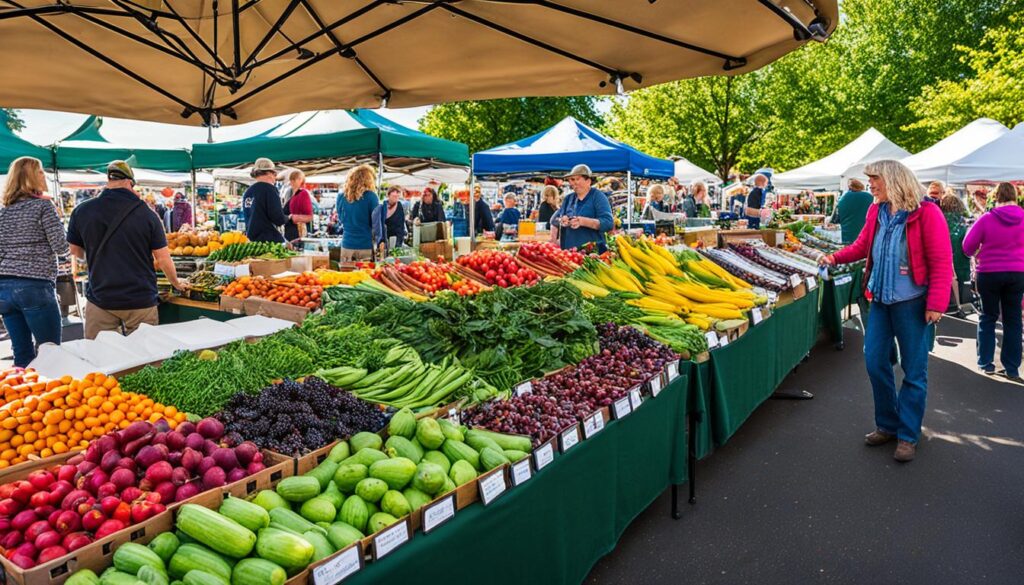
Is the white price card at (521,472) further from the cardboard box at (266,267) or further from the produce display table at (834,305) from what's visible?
the produce display table at (834,305)

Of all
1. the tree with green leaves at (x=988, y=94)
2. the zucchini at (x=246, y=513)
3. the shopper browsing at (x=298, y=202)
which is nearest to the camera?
the zucchini at (x=246, y=513)

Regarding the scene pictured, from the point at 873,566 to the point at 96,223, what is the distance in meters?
4.91

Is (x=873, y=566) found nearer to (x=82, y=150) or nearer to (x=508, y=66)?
(x=508, y=66)

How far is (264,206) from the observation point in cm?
675

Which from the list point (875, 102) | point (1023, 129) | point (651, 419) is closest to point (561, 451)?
point (651, 419)

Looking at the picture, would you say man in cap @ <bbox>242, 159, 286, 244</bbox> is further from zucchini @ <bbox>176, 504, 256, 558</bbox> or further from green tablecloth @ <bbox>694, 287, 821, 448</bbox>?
zucchini @ <bbox>176, 504, 256, 558</bbox>

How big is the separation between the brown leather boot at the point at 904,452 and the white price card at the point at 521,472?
3347mm

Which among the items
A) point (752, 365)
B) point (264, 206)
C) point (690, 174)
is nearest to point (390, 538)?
point (752, 365)

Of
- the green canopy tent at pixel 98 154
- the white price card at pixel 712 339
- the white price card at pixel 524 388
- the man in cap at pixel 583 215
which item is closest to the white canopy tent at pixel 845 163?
the man in cap at pixel 583 215

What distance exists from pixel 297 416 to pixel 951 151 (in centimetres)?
1507

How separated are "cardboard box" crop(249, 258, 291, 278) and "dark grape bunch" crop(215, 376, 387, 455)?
3.65m

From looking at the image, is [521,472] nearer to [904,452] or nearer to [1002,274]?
[904,452]

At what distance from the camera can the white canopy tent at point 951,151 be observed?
12.8 meters

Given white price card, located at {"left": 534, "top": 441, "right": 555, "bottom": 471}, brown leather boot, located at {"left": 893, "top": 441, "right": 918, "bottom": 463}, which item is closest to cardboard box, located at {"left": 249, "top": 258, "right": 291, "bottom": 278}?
white price card, located at {"left": 534, "top": 441, "right": 555, "bottom": 471}
